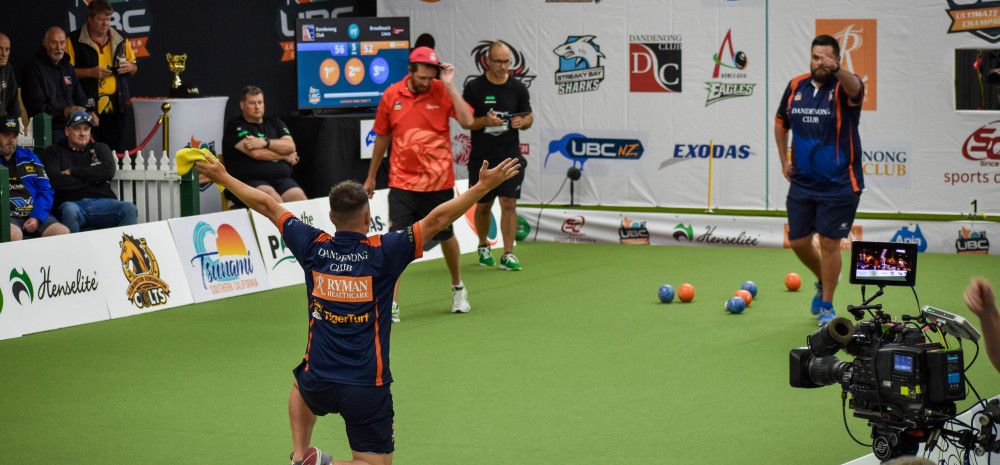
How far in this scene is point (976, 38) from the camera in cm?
1381

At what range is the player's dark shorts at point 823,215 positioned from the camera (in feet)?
32.3

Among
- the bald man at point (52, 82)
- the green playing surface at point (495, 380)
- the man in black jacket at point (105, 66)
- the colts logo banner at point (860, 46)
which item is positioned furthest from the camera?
the colts logo banner at point (860, 46)

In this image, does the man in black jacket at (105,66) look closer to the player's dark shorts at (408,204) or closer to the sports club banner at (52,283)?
the sports club banner at (52,283)

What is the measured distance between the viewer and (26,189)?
1102 centimetres

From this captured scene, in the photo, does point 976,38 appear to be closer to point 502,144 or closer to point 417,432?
point 502,144

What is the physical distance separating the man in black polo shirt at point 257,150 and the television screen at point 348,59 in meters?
1.30

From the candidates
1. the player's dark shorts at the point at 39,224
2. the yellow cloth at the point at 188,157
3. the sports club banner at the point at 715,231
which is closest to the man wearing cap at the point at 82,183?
the player's dark shorts at the point at 39,224

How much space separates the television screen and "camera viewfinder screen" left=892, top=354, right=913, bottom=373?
10.1 m

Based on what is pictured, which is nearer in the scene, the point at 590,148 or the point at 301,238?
the point at 301,238

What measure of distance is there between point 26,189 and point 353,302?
20.8ft

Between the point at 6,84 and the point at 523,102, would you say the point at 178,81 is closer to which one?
the point at 6,84

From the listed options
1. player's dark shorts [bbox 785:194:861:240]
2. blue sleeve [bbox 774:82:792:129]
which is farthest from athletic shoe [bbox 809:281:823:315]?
blue sleeve [bbox 774:82:792:129]

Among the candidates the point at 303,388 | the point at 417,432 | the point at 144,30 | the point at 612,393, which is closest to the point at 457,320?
the point at 612,393

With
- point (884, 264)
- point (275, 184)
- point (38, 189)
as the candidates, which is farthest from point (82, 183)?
point (884, 264)
